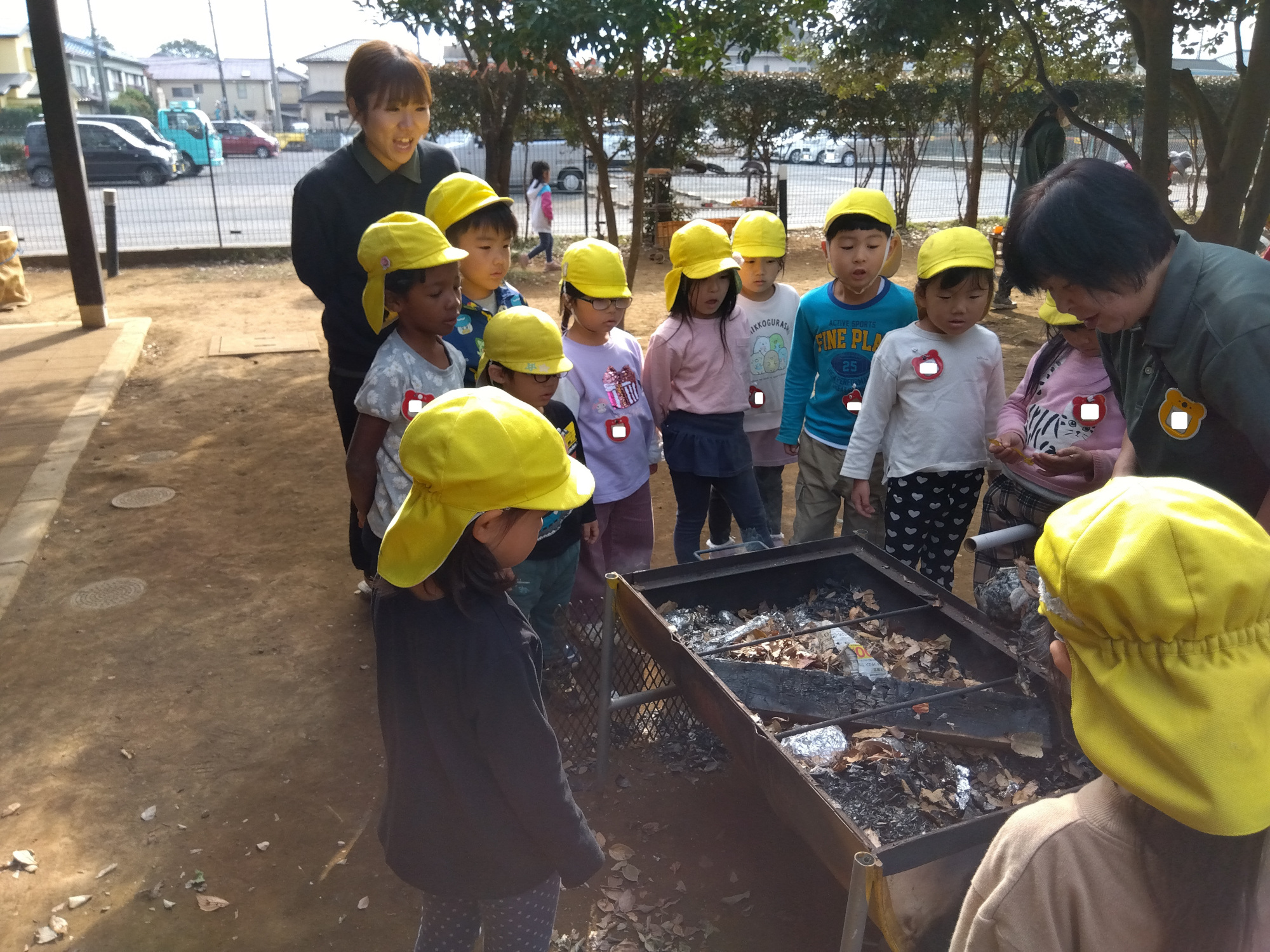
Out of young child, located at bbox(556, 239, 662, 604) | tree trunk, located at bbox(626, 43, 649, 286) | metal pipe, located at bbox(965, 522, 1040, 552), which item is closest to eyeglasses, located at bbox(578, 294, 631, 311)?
young child, located at bbox(556, 239, 662, 604)

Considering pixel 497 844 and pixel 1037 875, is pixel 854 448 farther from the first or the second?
pixel 1037 875

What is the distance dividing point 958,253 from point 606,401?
125 cm

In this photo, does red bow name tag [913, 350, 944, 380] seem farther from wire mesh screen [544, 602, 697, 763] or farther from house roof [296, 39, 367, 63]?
house roof [296, 39, 367, 63]

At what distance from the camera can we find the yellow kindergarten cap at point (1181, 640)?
0.99 metres

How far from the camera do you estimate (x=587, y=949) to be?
246 cm

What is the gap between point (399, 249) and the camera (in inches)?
109

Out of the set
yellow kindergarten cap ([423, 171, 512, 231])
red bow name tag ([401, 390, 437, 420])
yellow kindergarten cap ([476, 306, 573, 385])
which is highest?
yellow kindergarten cap ([423, 171, 512, 231])

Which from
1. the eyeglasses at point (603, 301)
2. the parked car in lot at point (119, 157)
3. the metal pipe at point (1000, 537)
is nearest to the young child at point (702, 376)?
the eyeglasses at point (603, 301)

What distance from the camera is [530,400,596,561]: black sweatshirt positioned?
3.10 metres

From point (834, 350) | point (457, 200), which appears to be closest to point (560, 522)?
point (457, 200)

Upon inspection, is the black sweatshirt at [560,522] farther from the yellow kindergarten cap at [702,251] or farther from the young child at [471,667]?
the young child at [471,667]

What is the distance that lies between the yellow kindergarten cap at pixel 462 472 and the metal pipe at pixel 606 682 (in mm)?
1123

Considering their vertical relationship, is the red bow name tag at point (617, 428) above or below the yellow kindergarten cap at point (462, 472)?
below

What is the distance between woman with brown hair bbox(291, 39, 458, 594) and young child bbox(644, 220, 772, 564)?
102 cm
